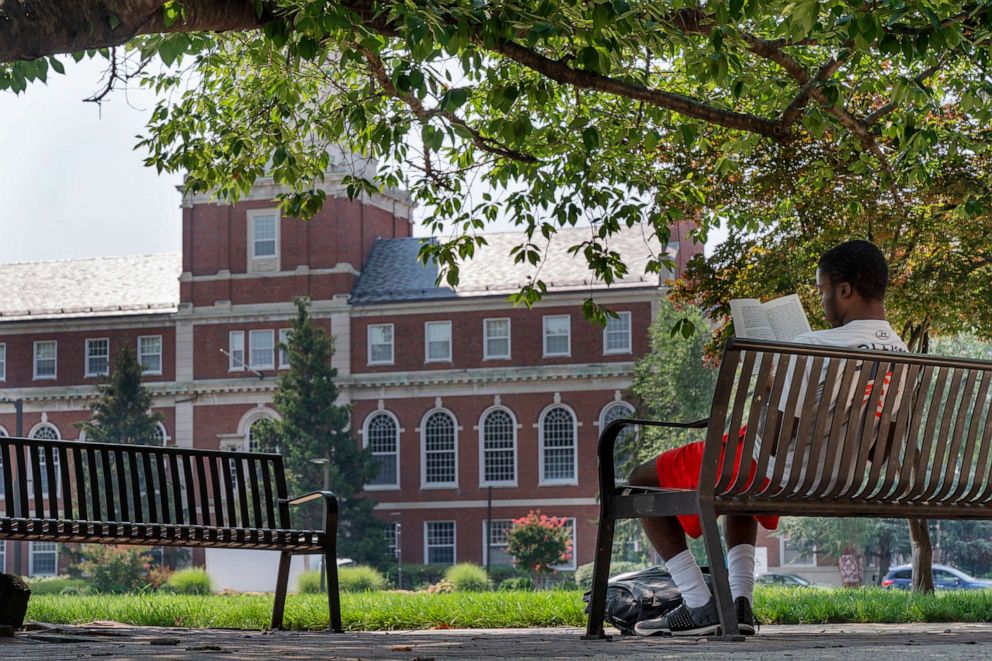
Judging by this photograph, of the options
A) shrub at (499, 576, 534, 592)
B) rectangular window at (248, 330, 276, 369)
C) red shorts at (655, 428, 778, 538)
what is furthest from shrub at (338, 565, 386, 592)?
red shorts at (655, 428, 778, 538)

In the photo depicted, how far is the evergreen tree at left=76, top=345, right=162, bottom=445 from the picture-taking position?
156 feet

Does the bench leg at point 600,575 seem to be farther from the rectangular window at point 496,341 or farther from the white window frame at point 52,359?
the white window frame at point 52,359

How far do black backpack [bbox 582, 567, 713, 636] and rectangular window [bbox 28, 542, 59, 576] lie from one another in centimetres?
4806

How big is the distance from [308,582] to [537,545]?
1215cm

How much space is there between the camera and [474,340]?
49625 mm

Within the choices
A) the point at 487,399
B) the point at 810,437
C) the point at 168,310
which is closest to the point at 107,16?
the point at 810,437

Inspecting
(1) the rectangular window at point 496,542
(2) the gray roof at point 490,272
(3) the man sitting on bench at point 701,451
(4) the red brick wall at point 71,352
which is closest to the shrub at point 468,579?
(1) the rectangular window at point 496,542

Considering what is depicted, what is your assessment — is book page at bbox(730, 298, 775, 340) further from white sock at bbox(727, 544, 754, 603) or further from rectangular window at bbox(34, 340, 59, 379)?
rectangular window at bbox(34, 340, 59, 379)

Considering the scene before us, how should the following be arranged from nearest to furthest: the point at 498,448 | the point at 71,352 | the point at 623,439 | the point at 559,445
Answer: the point at 623,439, the point at 559,445, the point at 498,448, the point at 71,352

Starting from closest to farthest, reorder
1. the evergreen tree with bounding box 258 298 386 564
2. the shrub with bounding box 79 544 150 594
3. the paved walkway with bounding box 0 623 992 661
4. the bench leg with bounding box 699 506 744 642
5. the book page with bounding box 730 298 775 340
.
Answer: the paved walkway with bounding box 0 623 992 661, the bench leg with bounding box 699 506 744 642, the book page with bounding box 730 298 775 340, the shrub with bounding box 79 544 150 594, the evergreen tree with bounding box 258 298 386 564

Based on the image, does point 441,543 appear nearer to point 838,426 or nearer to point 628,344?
point 628,344

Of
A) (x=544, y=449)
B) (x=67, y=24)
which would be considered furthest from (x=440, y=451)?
(x=67, y=24)

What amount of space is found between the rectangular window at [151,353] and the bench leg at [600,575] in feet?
160

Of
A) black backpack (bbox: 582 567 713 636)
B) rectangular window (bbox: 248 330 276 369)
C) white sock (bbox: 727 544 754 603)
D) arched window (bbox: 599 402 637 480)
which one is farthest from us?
rectangular window (bbox: 248 330 276 369)
